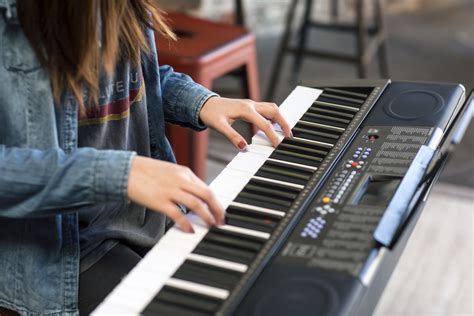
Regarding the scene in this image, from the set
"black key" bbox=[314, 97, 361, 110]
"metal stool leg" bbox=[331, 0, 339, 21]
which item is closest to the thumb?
"black key" bbox=[314, 97, 361, 110]

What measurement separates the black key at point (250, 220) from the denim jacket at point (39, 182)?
153 mm

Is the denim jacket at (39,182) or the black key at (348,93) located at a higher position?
the black key at (348,93)

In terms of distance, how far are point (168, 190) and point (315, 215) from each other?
217 mm

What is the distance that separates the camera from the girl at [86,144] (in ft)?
3.49

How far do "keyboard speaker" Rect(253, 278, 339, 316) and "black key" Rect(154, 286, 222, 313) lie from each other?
5 cm

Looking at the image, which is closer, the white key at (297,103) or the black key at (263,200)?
the black key at (263,200)

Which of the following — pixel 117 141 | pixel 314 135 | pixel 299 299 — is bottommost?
pixel 299 299

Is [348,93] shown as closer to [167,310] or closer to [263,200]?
[263,200]

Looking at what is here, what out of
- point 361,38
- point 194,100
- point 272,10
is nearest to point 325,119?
point 194,100

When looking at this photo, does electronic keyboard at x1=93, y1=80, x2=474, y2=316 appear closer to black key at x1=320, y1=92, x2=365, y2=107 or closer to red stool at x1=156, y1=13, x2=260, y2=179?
black key at x1=320, y1=92, x2=365, y2=107

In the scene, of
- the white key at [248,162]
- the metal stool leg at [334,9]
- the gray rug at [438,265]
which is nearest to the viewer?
the white key at [248,162]

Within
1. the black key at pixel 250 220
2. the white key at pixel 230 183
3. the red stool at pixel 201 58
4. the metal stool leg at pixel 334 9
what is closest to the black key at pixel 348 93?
the white key at pixel 230 183

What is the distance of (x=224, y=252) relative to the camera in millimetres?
1038

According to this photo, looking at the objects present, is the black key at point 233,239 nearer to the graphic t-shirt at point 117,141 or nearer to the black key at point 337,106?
the graphic t-shirt at point 117,141
